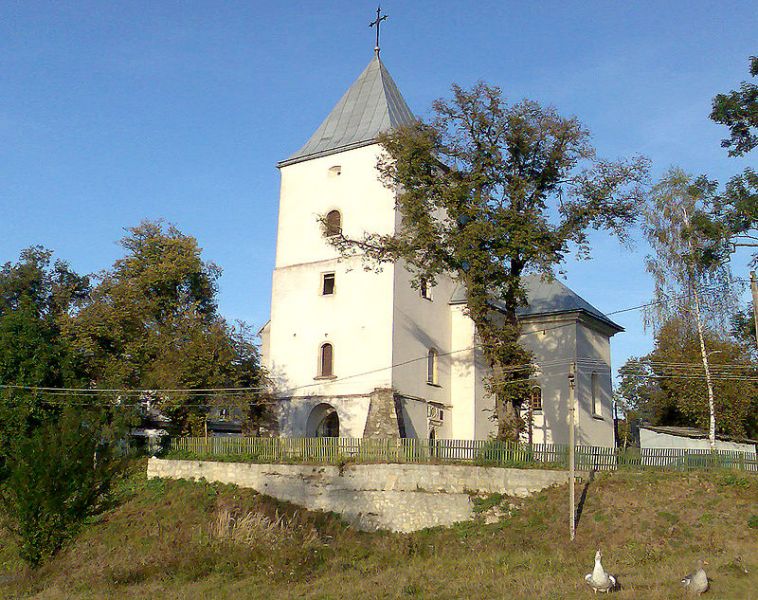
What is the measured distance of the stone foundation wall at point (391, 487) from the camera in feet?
74.0

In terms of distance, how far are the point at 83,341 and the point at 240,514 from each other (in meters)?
13.5

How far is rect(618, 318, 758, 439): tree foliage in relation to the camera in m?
37.1

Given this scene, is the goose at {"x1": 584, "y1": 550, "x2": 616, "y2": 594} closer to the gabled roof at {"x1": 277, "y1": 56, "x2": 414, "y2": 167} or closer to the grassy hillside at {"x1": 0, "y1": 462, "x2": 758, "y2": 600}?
the grassy hillside at {"x1": 0, "y1": 462, "x2": 758, "y2": 600}

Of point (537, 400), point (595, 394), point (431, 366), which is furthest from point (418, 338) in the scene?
point (595, 394)

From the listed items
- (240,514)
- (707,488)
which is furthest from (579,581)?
(240,514)

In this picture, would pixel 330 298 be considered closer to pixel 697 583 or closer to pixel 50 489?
pixel 50 489

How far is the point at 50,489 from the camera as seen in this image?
18141mm

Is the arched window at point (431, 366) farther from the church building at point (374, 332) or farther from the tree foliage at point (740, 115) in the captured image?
the tree foliage at point (740, 115)

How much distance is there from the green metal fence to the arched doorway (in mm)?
3240

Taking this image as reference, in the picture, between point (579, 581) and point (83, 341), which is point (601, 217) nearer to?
point (579, 581)

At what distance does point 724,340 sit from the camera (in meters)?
37.3

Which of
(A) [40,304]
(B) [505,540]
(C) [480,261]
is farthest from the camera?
(A) [40,304]

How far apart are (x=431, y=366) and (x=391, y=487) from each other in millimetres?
9488

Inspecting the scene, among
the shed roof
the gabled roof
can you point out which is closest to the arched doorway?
the gabled roof
